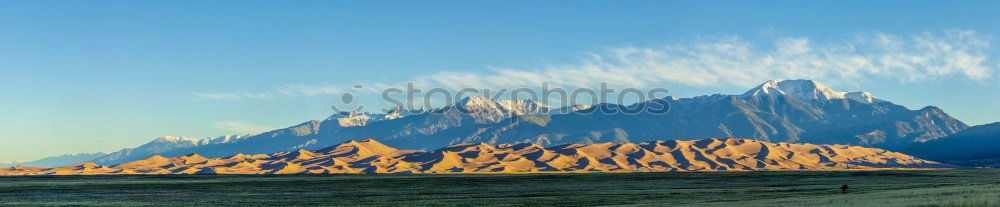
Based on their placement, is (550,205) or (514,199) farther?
(514,199)

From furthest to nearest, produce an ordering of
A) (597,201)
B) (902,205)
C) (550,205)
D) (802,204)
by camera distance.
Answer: (597,201)
(550,205)
(802,204)
(902,205)

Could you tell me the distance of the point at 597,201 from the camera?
2643 inches

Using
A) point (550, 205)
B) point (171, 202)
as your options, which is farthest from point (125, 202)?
point (550, 205)

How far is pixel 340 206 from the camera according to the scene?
2594 inches

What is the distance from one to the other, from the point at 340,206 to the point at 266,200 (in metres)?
14.7

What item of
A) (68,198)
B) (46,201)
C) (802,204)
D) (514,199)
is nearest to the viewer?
(802,204)

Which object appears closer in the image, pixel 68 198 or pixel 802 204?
pixel 802 204

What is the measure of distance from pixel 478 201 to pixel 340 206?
11.8 meters

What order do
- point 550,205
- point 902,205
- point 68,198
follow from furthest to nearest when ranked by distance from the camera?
point 68,198
point 550,205
point 902,205

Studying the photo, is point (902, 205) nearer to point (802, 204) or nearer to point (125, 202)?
point (802, 204)

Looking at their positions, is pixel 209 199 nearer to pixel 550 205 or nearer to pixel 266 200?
pixel 266 200

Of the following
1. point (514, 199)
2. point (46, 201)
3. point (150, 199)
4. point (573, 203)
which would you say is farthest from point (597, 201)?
point (46, 201)

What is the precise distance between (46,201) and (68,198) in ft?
20.0

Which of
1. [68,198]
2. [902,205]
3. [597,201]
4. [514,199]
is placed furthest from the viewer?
[68,198]
